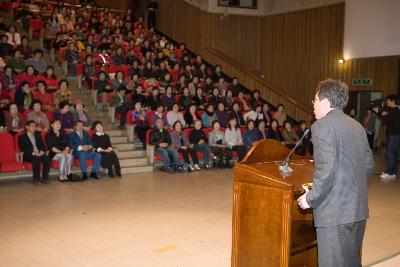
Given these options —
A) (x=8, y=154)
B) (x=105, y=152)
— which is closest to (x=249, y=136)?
(x=105, y=152)

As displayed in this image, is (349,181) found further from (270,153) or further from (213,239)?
(213,239)

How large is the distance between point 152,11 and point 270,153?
1390 centimetres

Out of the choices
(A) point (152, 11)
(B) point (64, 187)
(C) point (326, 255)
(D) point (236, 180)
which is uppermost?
(A) point (152, 11)

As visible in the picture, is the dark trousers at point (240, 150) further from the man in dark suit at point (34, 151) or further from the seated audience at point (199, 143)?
the man in dark suit at point (34, 151)

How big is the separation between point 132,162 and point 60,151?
65.4 inches

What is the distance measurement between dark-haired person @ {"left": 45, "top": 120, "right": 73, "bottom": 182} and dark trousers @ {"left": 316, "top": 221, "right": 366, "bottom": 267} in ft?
19.7

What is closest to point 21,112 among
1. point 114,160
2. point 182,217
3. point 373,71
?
point 114,160

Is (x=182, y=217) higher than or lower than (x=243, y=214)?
lower

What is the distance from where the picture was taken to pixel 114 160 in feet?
26.5

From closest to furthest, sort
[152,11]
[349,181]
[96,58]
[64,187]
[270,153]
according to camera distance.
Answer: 1. [349,181]
2. [270,153]
3. [64,187]
4. [96,58]
5. [152,11]

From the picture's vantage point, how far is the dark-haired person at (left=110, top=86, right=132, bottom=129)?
9.77m

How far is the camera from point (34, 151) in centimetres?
734

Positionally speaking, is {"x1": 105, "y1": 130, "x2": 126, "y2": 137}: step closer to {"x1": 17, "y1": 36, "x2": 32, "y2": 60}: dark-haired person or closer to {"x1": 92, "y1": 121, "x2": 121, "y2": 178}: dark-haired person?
{"x1": 92, "y1": 121, "x2": 121, "y2": 178}: dark-haired person

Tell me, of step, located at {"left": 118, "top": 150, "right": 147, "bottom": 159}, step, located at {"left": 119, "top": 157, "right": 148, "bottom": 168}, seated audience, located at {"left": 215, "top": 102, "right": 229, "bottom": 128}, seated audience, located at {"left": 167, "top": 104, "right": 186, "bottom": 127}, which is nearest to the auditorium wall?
seated audience, located at {"left": 215, "top": 102, "right": 229, "bottom": 128}
